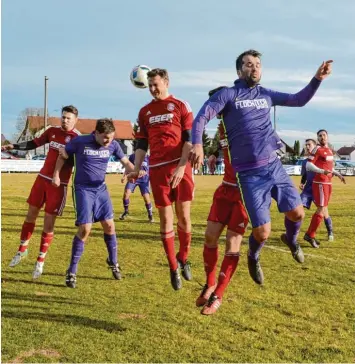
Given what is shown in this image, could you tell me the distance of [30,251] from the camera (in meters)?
10.0

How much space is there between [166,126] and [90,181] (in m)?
1.75

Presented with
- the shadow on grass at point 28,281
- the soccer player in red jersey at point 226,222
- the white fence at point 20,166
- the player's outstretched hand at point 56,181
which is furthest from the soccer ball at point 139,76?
the white fence at point 20,166

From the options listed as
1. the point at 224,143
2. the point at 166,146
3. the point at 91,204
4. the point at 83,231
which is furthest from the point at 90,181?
the point at 224,143

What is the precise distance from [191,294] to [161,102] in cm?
262

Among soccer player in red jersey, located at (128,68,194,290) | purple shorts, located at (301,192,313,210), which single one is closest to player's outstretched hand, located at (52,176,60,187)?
soccer player in red jersey, located at (128,68,194,290)

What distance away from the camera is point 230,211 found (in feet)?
20.9

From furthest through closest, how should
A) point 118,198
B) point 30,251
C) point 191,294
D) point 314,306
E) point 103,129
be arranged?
point 118,198 → point 30,251 → point 103,129 → point 191,294 → point 314,306

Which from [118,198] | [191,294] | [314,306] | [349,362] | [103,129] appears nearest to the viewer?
[349,362]

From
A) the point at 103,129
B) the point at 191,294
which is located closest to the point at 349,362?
the point at 191,294

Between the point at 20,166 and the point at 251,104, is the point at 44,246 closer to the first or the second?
the point at 251,104

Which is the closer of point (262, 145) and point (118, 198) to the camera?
point (262, 145)

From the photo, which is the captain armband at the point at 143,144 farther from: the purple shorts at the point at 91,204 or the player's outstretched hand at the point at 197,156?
the player's outstretched hand at the point at 197,156

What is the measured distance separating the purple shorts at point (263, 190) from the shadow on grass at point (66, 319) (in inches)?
75.7

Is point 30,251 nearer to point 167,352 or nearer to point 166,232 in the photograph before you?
point 166,232
